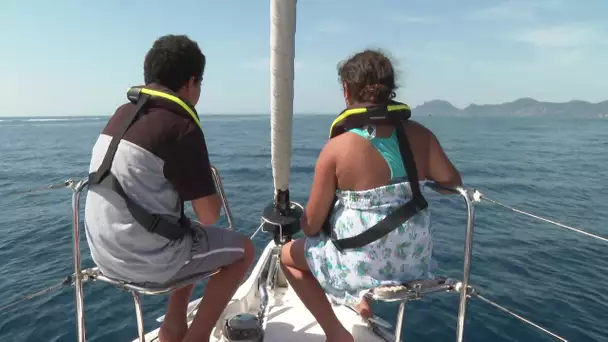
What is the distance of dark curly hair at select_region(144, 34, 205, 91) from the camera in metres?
1.98

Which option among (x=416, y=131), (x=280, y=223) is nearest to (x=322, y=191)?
(x=416, y=131)

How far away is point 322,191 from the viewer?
209 centimetres

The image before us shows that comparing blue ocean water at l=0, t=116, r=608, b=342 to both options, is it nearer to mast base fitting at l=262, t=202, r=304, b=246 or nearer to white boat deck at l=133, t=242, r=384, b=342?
white boat deck at l=133, t=242, r=384, b=342

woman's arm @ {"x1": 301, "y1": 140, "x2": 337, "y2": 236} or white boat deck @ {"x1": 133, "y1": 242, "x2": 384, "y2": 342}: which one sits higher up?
woman's arm @ {"x1": 301, "y1": 140, "x2": 337, "y2": 236}

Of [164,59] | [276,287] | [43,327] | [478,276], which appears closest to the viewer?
[164,59]

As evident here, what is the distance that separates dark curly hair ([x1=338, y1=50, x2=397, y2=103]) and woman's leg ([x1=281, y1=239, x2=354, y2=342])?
1.00m

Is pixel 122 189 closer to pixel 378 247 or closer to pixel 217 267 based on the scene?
pixel 217 267

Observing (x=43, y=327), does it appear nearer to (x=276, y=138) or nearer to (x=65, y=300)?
(x=65, y=300)

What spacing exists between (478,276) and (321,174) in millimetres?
5388

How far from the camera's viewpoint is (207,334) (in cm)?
234

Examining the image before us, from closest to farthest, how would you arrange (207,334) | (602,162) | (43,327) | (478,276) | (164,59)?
(164,59), (207,334), (43,327), (478,276), (602,162)

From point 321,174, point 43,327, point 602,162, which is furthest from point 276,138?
point 602,162

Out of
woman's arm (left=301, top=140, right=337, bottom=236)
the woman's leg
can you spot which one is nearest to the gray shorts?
the woman's leg

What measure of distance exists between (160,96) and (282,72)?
0.94 m
